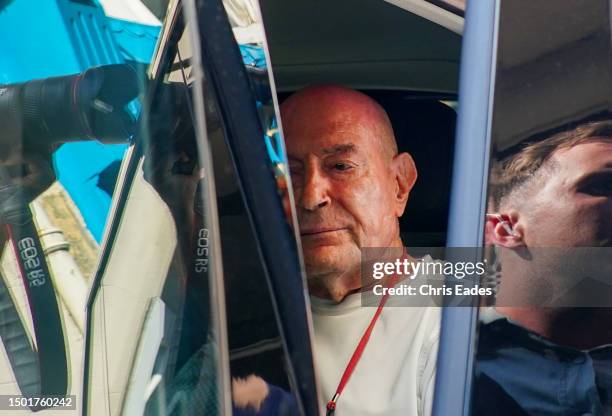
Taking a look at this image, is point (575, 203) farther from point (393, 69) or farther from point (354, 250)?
point (393, 69)

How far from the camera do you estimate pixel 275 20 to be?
6.40ft

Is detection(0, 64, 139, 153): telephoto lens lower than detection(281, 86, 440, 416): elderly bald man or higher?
higher

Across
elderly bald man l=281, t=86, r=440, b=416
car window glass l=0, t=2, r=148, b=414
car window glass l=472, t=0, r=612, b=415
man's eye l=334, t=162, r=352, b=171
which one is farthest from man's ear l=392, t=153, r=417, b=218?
car window glass l=0, t=2, r=148, b=414

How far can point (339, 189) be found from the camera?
70.9 inches

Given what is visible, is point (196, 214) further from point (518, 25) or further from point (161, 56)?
point (518, 25)

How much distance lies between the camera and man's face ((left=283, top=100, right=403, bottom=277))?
1.78m

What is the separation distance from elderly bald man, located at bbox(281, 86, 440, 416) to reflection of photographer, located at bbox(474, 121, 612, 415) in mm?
153

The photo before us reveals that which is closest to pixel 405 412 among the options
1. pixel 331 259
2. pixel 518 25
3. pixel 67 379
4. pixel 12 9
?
pixel 331 259

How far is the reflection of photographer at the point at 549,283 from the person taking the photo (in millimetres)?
1579

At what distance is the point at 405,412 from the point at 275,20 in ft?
3.07

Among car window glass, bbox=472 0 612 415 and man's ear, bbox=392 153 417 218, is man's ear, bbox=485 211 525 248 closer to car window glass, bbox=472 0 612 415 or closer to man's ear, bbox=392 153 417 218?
car window glass, bbox=472 0 612 415

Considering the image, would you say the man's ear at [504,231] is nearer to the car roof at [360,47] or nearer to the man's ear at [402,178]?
the man's ear at [402,178]

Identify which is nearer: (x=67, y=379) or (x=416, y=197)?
(x=67, y=379)

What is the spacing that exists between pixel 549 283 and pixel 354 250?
41 cm
